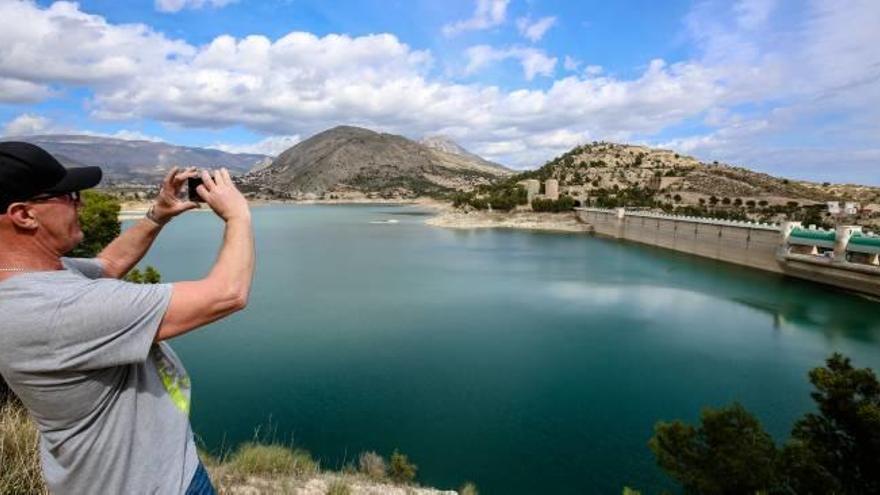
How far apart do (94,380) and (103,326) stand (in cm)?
15

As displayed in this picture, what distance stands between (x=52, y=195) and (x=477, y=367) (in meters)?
14.1

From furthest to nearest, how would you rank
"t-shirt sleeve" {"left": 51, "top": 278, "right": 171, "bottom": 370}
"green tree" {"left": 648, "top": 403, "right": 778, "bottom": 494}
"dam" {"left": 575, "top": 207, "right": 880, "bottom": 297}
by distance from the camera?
1. "dam" {"left": 575, "top": 207, "right": 880, "bottom": 297}
2. "green tree" {"left": 648, "top": 403, "right": 778, "bottom": 494}
3. "t-shirt sleeve" {"left": 51, "top": 278, "right": 171, "bottom": 370}

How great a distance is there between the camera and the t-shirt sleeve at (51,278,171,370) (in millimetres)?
1204

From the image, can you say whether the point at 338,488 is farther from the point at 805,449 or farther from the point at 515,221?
the point at 515,221

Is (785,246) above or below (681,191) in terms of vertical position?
below

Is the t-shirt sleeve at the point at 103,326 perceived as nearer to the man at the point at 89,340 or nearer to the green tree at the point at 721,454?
the man at the point at 89,340

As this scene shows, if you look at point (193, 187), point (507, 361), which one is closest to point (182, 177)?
point (193, 187)

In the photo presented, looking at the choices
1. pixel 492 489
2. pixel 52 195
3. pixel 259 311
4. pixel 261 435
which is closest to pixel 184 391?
pixel 52 195

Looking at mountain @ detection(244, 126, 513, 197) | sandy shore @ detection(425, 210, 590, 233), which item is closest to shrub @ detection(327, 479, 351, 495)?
sandy shore @ detection(425, 210, 590, 233)

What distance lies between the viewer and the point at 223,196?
1589mm

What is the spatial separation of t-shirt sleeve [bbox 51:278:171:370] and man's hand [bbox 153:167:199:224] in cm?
61

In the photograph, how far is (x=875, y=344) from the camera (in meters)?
19.9

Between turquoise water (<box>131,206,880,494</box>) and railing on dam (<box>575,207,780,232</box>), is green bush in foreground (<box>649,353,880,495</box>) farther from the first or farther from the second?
railing on dam (<box>575,207,780,232</box>)

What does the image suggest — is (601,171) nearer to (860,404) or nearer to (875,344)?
(875,344)
